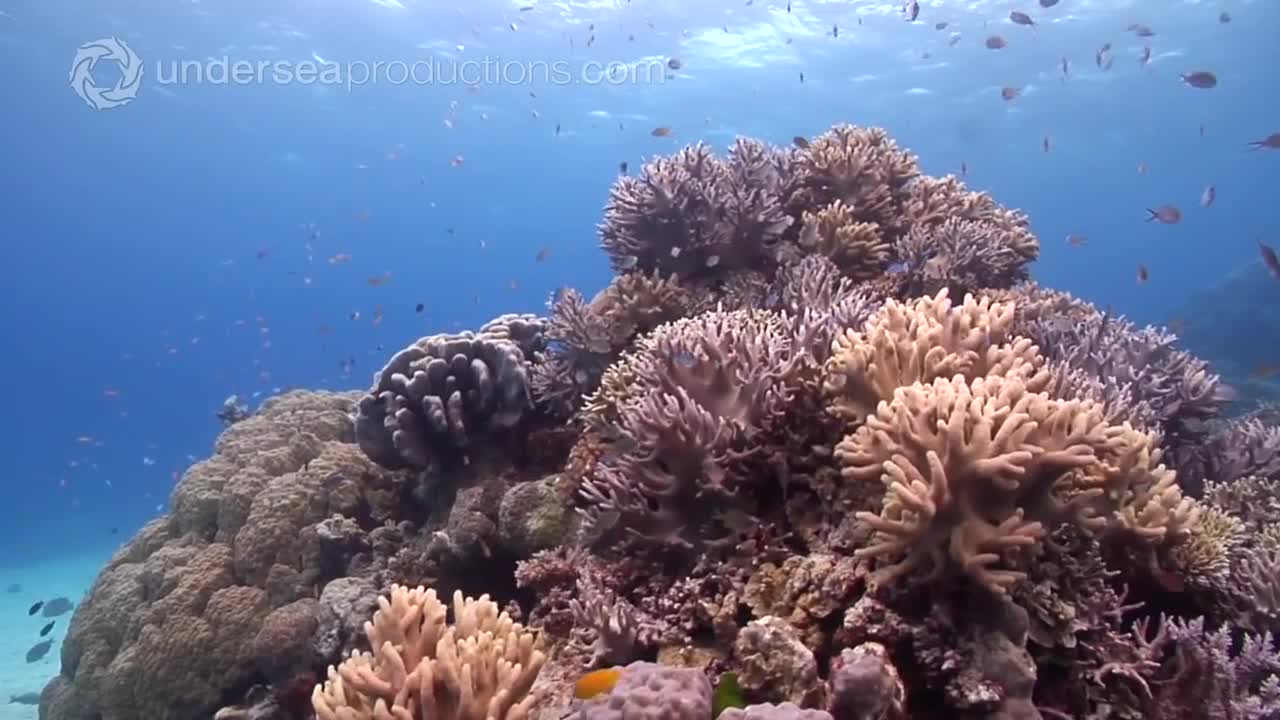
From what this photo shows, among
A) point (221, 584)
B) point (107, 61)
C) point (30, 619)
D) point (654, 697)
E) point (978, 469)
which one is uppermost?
point (107, 61)

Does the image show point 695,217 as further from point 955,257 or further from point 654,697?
point 654,697

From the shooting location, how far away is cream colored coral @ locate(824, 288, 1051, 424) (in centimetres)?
366

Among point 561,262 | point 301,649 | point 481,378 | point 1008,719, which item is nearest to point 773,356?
point 1008,719

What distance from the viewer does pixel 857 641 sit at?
3178 millimetres

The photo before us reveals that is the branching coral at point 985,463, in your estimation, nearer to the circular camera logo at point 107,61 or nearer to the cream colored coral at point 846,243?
the cream colored coral at point 846,243

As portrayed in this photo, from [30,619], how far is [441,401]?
28840mm

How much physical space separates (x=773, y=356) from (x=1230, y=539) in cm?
248

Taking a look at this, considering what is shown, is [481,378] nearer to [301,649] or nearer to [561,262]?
[301,649]

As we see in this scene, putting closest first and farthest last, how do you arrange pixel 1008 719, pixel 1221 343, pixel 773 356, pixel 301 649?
pixel 1008 719 → pixel 773 356 → pixel 301 649 → pixel 1221 343

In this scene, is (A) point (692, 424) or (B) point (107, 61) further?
(B) point (107, 61)

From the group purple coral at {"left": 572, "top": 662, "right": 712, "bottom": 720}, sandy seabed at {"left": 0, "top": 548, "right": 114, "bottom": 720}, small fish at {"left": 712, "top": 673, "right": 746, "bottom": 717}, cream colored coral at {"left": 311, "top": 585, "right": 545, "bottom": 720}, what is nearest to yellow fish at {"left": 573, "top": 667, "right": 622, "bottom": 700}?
purple coral at {"left": 572, "top": 662, "right": 712, "bottom": 720}

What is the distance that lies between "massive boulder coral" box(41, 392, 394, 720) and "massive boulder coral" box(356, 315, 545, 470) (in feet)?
4.06

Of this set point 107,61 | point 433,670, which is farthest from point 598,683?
point 107,61

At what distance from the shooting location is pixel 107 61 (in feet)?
121
